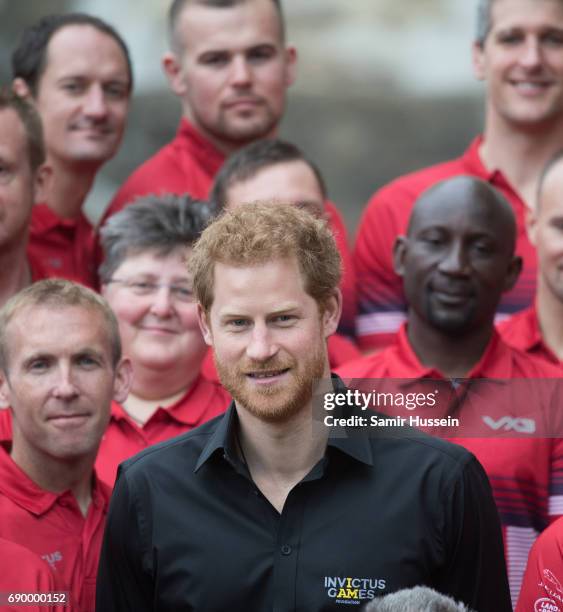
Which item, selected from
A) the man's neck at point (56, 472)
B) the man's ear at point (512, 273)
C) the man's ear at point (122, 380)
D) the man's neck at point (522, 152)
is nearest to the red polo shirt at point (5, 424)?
the man's neck at point (56, 472)

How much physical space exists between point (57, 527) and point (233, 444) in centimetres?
73

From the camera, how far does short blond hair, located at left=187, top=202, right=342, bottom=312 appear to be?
3.42 m

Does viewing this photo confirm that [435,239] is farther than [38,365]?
Yes

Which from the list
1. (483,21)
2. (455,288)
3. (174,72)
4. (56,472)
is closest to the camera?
(56,472)

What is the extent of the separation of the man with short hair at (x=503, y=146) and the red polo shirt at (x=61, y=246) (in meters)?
1.00

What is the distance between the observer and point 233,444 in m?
3.47

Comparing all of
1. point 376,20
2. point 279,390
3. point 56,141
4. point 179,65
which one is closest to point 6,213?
point 56,141

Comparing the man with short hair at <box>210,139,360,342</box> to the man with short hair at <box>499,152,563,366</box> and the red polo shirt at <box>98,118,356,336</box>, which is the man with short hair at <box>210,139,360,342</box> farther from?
the man with short hair at <box>499,152,563,366</box>

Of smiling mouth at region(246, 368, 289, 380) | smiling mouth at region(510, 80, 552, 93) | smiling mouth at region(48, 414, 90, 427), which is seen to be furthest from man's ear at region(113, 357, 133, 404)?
smiling mouth at region(510, 80, 552, 93)

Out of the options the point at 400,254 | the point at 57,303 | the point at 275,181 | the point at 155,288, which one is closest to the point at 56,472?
the point at 57,303

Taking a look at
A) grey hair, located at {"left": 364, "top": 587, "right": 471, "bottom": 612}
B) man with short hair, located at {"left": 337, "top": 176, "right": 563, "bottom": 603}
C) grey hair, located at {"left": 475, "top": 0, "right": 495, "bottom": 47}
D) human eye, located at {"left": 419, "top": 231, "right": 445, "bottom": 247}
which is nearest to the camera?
grey hair, located at {"left": 364, "top": 587, "right": 471, "bottom": 612}

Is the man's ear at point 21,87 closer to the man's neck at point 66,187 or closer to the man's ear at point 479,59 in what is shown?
the man's neck at point 66,187

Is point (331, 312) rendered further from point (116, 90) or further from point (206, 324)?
point (116, 90)

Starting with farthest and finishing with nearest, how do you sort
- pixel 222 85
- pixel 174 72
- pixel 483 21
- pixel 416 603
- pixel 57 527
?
pixel 174 72 < pixel 222 85 < pixel 483 21 < pixel 57 527 < pixel 416 603
